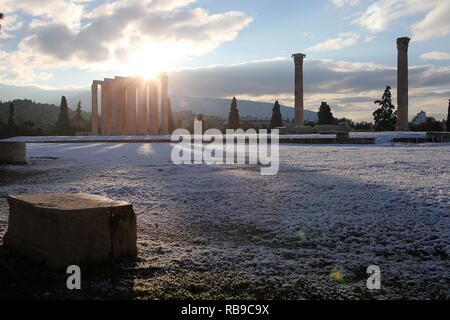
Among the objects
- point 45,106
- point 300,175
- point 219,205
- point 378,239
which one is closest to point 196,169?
point 300,175

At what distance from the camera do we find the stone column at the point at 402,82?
101ft

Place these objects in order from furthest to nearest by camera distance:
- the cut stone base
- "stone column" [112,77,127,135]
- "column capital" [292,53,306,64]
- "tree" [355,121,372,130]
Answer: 1. "tree" [355,121,372,130]
2. "stone column" [112,77,127,135]
3. "column capital" [292,53,306,64]
4. the cut stone base

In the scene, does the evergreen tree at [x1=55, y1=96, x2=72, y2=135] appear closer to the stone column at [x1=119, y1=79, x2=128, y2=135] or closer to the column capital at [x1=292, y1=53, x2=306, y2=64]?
the stone column at [x1=119, y1=79, x2=128, y2=135]

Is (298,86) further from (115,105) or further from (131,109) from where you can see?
(115,105)

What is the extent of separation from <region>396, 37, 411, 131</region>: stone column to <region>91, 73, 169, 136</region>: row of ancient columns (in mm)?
22369

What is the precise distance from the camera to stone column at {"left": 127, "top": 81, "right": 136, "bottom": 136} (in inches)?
1460

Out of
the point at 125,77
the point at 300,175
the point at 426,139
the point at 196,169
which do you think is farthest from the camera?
the point at 125,77

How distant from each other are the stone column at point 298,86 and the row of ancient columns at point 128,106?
13.4 metres

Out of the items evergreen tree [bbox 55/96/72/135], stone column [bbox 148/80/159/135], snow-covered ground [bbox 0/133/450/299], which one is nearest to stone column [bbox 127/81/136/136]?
stone column [bbox 148/80/159/135]

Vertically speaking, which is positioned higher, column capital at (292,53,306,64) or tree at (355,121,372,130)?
column capital at (292,53,306,64)

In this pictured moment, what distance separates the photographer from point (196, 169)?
30.9 ft

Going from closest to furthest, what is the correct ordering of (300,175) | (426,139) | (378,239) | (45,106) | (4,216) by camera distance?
(378,239) < (4,216) < (300,175) < (426,139) < (45,106)

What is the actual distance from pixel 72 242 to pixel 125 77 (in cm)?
3587
